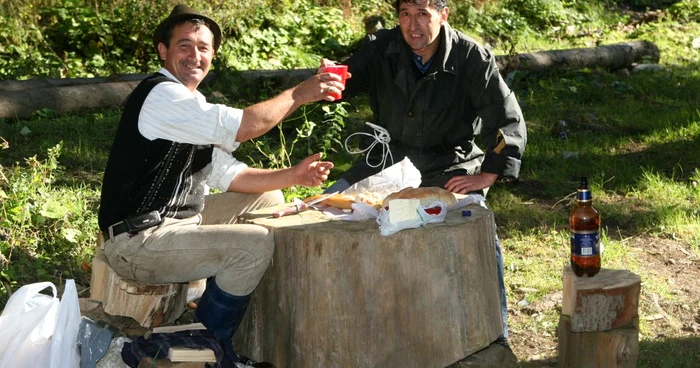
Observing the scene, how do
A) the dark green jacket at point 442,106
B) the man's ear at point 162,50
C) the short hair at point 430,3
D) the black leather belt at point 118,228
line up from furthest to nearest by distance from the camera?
the dark green jacket at point 442,106, the short hair at point 430,3, the man's ear at point 162,50, the black leather belt at point 118,228

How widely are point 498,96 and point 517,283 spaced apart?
134cm

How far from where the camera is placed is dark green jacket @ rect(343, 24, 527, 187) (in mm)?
5379

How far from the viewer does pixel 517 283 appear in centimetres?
618

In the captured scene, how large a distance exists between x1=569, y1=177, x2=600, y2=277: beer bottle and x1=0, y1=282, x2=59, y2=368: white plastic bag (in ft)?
7.74

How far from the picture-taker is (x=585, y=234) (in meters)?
4.75

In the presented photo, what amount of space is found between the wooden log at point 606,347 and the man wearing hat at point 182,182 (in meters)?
1.50

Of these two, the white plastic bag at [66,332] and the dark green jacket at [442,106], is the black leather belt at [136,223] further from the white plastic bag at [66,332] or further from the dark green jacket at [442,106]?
the dark green jacket at [442,106]

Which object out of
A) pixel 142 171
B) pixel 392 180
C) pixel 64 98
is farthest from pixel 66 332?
pixel 64 98

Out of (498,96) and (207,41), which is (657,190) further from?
(207,41)

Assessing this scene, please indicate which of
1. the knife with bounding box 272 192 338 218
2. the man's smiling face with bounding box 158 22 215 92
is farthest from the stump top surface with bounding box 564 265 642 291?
the man's smiling face with bounding box 158 22 215 92

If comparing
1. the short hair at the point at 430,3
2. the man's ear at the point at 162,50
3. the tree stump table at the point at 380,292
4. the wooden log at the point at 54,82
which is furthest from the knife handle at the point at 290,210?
the wooden log at the point at 54,82

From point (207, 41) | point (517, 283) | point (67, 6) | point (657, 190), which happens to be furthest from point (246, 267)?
point (67, 6)

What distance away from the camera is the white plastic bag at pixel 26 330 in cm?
427

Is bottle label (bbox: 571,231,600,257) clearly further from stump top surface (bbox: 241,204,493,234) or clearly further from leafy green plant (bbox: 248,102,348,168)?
leafy green plant (bbox: 248,102,348,168)
